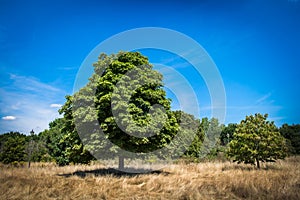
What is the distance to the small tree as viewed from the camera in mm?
19984

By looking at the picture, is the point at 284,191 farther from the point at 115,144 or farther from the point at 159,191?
the point at 115,144

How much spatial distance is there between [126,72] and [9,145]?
2349 cm

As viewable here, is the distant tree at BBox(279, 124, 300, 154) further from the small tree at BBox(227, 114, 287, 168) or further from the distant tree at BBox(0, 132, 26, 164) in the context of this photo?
the distant tree at BBox(0, 132, 26, 164)

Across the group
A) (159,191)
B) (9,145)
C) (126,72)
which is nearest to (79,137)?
(126,72)

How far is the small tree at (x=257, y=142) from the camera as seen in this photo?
20.0m

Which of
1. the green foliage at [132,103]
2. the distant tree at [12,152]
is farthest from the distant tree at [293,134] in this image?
the distant tree at [12,152]

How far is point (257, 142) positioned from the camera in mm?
20969

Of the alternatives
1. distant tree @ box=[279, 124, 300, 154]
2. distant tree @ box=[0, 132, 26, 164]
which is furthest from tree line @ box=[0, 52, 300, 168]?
distant tree @ box=[279, 124, 300, 154]

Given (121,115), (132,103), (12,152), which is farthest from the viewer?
(12,152)

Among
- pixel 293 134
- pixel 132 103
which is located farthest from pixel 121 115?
pixel 293 134

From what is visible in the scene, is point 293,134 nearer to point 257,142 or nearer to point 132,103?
point 257,142

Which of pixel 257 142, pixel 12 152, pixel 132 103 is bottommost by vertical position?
pixel 12 152

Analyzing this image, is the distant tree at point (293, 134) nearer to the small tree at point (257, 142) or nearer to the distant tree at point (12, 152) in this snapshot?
the small tree at point (257, 142)

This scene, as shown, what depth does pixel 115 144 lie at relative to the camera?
1470 cm
